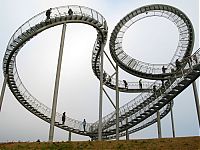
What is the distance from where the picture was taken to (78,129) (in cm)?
2542

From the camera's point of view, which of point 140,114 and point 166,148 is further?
point 140,114

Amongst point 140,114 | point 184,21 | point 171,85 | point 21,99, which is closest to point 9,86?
point 21,99

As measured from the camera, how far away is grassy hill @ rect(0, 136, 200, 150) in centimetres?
1004

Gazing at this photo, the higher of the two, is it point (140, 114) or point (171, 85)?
point (171, 85)

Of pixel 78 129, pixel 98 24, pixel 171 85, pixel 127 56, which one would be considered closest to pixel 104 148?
pixel 171 85

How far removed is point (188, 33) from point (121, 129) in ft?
34.3

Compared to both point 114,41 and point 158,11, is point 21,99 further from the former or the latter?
point 158,11

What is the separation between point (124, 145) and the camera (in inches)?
417

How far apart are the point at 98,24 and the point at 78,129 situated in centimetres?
1171

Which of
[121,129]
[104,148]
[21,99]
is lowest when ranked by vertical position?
[104,148]

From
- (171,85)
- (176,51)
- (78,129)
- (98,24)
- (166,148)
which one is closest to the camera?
(166,148)

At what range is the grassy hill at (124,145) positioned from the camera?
1004 centimetres

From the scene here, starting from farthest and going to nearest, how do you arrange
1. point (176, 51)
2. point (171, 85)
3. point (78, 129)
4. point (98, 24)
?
1. point (78, 129)
2. point (176, 51)
3. point (98, 24)
4. point (171, 85)

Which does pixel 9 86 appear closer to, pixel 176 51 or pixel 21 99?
pixel 21 99
